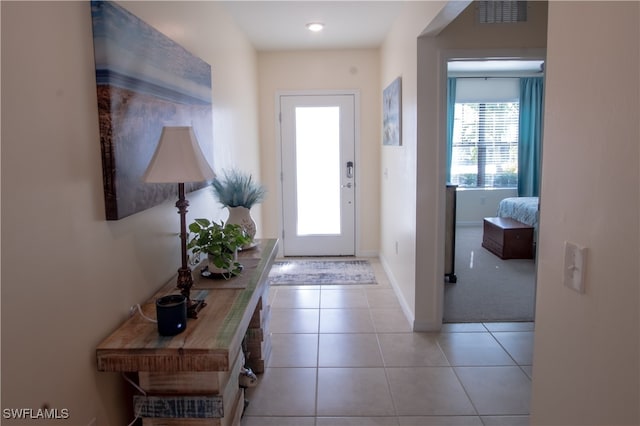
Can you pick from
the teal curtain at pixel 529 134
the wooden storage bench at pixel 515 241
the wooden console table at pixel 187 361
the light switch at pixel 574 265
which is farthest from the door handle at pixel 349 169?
the light switch at pixel 574 265

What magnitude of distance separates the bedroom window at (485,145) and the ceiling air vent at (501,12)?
14.6 feet

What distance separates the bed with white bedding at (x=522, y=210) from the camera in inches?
214

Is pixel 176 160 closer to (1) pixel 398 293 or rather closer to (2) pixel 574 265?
(2) pixel 574 265

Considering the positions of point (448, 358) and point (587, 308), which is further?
point (448, 358)

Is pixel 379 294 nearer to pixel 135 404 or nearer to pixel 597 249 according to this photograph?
pixel 135 404

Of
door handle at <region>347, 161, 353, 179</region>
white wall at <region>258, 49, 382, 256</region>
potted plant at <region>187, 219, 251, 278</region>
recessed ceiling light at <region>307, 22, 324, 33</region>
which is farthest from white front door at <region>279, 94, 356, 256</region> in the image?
potted plant at <region>187, 219, 251, 278</region>

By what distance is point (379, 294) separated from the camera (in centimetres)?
422

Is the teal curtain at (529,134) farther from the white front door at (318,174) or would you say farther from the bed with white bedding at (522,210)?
the white front door at (318,174)

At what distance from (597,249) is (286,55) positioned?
469 centimetres

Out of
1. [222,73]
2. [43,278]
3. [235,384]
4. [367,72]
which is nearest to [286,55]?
[367,72]

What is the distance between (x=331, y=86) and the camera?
5.26 metres

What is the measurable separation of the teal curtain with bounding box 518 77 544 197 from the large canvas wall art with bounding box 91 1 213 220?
6601 mm

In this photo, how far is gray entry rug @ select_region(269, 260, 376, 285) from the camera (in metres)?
4.64

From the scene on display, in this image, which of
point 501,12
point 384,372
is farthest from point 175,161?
point 501,12
